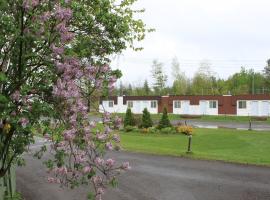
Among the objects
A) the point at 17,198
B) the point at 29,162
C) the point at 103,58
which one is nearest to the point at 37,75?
the point at 103,58

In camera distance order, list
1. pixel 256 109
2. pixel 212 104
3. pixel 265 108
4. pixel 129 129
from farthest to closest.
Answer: pixel 212 104 < pixel 256 109 < pixel 265 108 < pixel 129 129

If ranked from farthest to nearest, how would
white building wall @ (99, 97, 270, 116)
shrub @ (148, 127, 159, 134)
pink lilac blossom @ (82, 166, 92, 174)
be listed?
white building wall @ (99, 97, 270, 116) → shrub @ (148, 127, 159, 134) → pink lilac blossom @ (82, 166, 92, 174)

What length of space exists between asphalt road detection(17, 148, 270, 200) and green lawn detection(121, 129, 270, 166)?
5.64 feet

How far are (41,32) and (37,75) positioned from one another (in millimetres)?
698

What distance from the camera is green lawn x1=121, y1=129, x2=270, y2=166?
2133 centimetres

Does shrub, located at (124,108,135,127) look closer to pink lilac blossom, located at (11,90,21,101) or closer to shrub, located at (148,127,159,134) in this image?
shrub, located at (148,127,159,134)

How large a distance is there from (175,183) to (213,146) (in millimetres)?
12375

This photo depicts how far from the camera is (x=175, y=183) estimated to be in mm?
14898

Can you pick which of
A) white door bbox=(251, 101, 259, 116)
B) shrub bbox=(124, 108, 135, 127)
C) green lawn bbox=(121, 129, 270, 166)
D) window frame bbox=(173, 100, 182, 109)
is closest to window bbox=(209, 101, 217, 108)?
window frame bbox=(173, 100, 182, 109)

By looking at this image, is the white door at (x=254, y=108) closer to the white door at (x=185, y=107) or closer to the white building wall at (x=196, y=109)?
the white building wall at (x=196, y=109)

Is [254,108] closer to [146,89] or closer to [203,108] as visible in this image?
[203,108]

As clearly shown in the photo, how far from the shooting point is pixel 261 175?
53.3ft

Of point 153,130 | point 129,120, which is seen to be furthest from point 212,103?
point 153,130

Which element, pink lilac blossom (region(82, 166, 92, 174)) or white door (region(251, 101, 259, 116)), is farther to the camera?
white door (region(251, 101, 259, 116))
